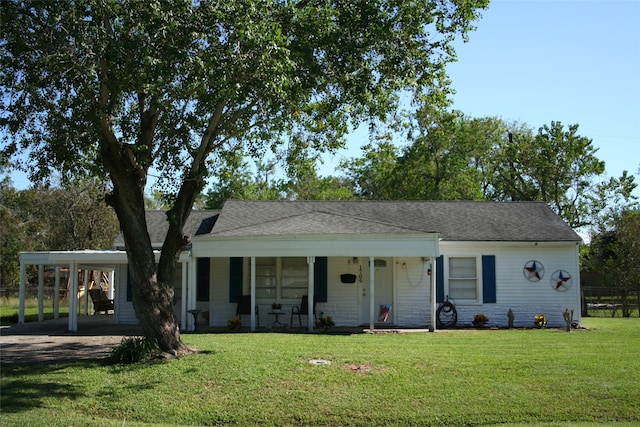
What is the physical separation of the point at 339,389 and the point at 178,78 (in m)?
5.86

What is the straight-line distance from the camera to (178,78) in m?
11.2

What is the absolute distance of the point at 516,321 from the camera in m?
19.3

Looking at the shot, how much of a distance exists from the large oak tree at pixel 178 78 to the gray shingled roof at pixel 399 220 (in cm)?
399

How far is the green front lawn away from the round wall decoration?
20.8 ft

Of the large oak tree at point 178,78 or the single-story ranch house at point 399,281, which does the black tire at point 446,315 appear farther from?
the large oak tree at point 178,78

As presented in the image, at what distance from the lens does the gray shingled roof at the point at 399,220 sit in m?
17.9

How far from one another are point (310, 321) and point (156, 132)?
266 inches

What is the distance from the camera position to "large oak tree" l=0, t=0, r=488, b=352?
1031 centimetres

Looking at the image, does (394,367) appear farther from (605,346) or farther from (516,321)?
(516,321)

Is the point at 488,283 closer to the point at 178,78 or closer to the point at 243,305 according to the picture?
the point at 243,305

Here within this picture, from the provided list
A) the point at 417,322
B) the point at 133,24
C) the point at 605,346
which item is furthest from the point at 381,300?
the point at 133,24

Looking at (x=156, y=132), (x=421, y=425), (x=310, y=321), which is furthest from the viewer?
(x=310, y=321)

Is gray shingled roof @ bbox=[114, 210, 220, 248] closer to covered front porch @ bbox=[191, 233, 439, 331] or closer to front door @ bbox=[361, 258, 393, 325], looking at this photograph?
covered front porch @ bbox=[191, 233, 439, 331]

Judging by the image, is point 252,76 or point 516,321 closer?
point 252,76
